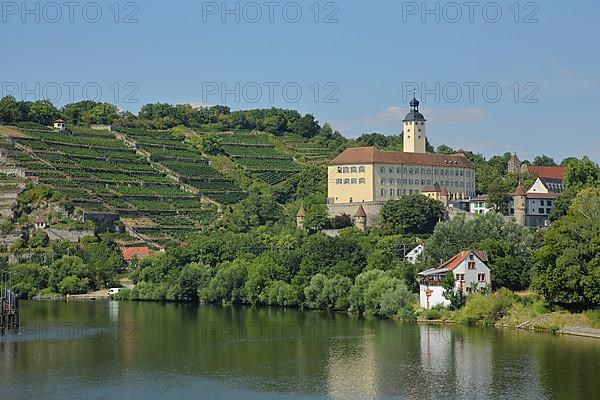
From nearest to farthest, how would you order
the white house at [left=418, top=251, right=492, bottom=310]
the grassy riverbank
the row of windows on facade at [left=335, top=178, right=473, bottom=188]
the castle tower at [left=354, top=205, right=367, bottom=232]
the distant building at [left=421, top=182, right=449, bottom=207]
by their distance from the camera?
the grassy riverbank < the white house at [left=418, top=251, right=492, bottom=310] < the castle tower at [left=354, top=205, right=367, bottom=232] < the distant building at [left=421, top=182, right=449, bottom=207] < the row of windows on facade at [left=335, top=178, right=473, bottom=188]

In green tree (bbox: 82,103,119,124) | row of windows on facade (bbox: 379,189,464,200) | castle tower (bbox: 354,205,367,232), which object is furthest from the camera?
green tree (bbox: 82,103,119,124)

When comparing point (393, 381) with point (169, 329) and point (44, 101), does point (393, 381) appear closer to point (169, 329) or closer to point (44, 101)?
point (169, 329)

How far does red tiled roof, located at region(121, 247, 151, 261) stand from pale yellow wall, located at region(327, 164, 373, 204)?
1695 centimetres

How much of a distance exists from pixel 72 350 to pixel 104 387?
1010 centimetres

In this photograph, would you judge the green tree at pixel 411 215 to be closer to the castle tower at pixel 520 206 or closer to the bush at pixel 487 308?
the castle tower at pixel 520 206

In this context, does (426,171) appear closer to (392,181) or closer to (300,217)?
(392,181)

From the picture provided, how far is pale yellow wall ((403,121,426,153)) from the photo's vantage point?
338 feet

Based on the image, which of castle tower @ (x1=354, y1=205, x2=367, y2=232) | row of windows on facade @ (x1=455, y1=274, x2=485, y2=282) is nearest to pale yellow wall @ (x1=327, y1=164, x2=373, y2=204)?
castle tower @ (x1=354, y1=205, x2=367, y2=232)

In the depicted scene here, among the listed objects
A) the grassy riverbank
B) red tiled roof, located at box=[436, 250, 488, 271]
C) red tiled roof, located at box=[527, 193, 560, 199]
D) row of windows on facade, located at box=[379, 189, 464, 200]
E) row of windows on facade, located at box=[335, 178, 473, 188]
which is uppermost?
row of windows on facade, located at box=[335, 178, 473, 188]

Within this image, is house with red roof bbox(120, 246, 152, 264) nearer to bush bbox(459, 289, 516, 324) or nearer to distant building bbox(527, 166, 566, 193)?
distant building bbox(527, 166, 566, 193)

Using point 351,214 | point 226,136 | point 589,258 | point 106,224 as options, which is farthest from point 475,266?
point 226,136

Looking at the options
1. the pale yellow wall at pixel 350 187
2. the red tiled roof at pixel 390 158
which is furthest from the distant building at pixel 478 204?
the pale yellow wall at pixel 350 187

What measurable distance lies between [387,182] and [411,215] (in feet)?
32.1

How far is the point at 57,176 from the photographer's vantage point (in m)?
107
